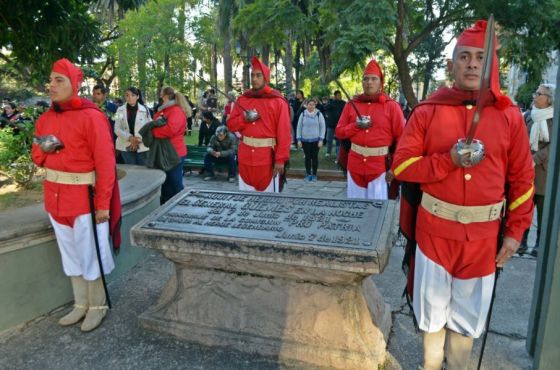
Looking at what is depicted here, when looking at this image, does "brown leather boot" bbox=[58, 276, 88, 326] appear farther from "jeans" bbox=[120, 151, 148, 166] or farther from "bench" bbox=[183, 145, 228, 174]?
"bench" bbox=[183, 145, 228, 174]

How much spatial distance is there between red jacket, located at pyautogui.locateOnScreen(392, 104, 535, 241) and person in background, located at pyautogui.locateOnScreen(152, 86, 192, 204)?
14.2ft

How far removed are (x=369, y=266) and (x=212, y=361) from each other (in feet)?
4.21

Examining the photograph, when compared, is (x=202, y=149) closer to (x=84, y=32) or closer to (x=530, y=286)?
(x=84, y=32)

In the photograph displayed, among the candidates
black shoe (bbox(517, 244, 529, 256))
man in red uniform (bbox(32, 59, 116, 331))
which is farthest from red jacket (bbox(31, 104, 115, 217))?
black shoe (bbox(517, 244, 529, 256))

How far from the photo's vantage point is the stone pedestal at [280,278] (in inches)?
117

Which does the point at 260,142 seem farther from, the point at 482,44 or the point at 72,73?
the point at 482,44

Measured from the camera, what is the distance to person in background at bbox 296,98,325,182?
393 inches

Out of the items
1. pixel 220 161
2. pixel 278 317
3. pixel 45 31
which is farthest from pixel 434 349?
pixel 220 161

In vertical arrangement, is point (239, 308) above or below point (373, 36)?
below

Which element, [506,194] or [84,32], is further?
[84,32]

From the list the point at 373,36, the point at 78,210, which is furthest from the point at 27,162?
the point at 373,36

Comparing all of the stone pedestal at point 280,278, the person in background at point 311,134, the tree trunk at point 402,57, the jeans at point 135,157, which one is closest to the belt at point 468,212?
the stone pedestal at point 280,278

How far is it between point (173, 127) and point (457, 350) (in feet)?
15.2

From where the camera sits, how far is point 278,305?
323 cm
